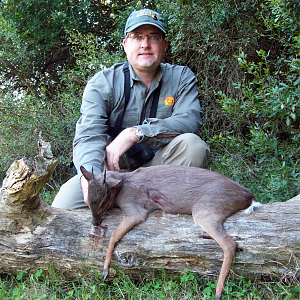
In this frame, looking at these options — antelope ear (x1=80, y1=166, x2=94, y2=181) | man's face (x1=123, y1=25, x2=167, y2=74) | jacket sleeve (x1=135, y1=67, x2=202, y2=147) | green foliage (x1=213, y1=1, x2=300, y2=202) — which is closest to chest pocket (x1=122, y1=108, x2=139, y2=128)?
jacket sleeve (x1=135, y1=67, x2=202, y2=147)

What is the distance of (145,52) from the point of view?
4605 millimetres

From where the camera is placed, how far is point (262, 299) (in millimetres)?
2871

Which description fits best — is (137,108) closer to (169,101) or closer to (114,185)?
(169,101)

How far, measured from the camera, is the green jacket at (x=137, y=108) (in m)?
4.23

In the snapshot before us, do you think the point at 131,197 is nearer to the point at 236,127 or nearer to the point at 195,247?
the point at 195,247

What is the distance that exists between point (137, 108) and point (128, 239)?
2125 mm

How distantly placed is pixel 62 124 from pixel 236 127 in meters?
3.74

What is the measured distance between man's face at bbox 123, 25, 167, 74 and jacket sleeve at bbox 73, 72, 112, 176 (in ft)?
1.73

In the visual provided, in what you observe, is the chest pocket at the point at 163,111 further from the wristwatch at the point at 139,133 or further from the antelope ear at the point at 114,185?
the antelope ear at the point at 114,185

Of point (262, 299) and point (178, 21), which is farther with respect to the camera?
point (178, 21)

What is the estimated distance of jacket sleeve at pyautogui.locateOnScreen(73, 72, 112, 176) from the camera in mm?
3955

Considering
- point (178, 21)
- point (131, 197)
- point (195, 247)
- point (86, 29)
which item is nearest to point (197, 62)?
point (178, 21)

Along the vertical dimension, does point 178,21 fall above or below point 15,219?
above

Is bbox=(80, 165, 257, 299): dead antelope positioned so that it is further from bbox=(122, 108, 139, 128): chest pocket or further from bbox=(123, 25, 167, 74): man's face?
bbox=(123, 25, 167, 74): man's face
